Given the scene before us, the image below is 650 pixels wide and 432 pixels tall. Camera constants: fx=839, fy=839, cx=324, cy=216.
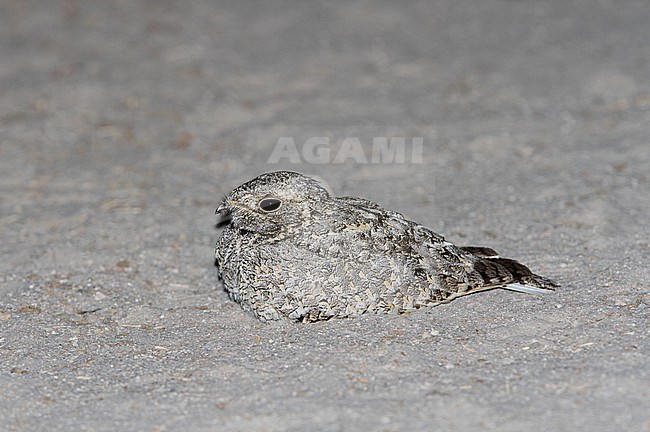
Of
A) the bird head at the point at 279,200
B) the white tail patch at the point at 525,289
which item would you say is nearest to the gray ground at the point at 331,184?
the white tail patch at the point at 525,289

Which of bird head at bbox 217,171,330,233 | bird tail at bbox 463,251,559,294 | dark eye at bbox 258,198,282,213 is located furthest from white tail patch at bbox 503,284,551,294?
dark eye at bbox 258,198,282,213

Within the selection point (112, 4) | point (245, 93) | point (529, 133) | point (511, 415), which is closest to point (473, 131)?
point (529, 133)

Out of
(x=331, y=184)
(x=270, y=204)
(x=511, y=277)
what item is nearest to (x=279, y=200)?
(x=270, y=204)

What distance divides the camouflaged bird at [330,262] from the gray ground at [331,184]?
0.38 feet


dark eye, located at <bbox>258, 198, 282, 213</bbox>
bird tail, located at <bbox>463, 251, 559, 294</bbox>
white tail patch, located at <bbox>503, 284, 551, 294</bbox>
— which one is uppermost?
dark eye, located at <bbox>258, 198, 282, 213</bbox>

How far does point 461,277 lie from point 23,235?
8.73 feet

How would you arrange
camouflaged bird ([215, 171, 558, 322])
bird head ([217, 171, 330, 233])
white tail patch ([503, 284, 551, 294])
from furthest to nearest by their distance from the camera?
1. white tail patch ([503, 284, 551, 294])
2. bird head ([217, 171, 330, 233])
3. camouflaged bird ([215, 171, 558, 322])

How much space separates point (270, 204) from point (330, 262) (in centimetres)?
45

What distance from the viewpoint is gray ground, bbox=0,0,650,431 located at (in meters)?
3.22

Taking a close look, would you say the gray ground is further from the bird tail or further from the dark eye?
the dark eye

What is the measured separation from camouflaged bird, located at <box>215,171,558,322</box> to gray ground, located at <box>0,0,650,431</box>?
0.38 ft

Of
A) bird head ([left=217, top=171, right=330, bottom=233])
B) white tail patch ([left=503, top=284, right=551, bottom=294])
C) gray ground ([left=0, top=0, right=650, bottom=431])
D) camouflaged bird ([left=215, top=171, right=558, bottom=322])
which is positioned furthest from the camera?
white tail patch ([left=503, top=284, right=551, bottom=294])

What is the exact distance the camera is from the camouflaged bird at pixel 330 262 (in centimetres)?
361

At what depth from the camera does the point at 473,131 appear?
6020 mm
